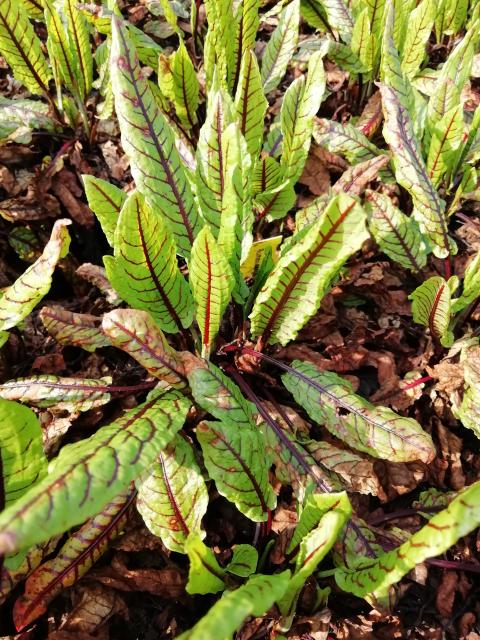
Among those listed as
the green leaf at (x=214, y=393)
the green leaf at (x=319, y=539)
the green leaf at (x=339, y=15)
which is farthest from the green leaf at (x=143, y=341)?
the green leaf at (x=339, y=15)

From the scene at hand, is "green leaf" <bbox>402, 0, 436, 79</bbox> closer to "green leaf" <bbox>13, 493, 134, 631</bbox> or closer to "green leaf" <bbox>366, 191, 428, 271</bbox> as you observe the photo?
"green leaf" <bbox>366, 191, 428, 271</bbox>

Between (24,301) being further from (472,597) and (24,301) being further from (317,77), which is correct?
(472,597)

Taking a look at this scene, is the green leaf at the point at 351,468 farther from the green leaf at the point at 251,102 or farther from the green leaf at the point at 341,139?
the green leaf at the point at 341,139

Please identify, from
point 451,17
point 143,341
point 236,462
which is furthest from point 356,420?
point 451,17

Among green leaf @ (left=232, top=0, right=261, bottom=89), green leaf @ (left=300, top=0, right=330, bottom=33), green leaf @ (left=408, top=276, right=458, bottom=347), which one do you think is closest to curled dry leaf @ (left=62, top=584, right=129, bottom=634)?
green leaf @ (left=408, top=276, right=458, bottom=347)

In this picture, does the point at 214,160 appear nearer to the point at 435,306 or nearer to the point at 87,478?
the point at 435,306

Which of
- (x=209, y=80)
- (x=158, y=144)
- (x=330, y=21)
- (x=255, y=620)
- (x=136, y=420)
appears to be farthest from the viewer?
(x=330, y=21)

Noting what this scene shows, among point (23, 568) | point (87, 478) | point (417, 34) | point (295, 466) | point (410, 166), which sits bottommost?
point (23, 568)

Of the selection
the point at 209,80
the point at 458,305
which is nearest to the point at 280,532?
the point at 458,305
